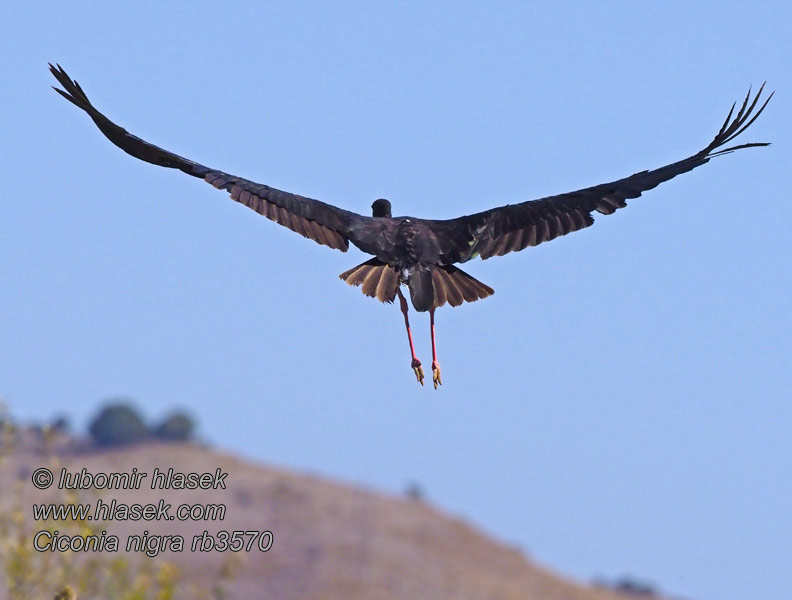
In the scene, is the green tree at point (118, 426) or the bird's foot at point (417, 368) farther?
the green tree at point (118, 426)

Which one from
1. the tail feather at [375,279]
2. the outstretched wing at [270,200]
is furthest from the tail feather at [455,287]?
the outstretched wing at [270,200]

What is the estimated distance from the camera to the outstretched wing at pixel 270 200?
13.4 metres

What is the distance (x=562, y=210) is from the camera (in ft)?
46.2

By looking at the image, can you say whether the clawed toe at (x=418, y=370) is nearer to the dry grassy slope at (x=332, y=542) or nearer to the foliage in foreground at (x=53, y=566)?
the foliage in foreground at (x=53, y=566)

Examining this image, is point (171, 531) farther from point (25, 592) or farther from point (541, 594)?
point (25, 592)

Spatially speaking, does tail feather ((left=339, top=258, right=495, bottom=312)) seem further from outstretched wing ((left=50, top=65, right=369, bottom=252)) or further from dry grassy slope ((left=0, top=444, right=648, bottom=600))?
dry grassy slope ((left=0, top=444, right=648, bottom=600))

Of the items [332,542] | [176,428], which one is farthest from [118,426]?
[332,542]

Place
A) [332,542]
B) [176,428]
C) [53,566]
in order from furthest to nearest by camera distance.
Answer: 1. [176,428]
2. [332,542]
3. [53,566]

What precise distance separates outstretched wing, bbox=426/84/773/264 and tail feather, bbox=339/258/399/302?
92 centimetres

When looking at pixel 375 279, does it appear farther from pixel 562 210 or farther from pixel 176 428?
pixel 176 428

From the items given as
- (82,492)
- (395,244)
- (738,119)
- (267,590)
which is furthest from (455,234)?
(267,590)

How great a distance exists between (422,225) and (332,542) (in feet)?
220

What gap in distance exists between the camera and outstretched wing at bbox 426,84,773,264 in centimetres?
1377

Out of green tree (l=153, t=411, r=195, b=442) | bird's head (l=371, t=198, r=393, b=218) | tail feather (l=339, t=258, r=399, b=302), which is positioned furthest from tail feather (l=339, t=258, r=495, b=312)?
green tree (l=153, t=411, r=195, b=442)
